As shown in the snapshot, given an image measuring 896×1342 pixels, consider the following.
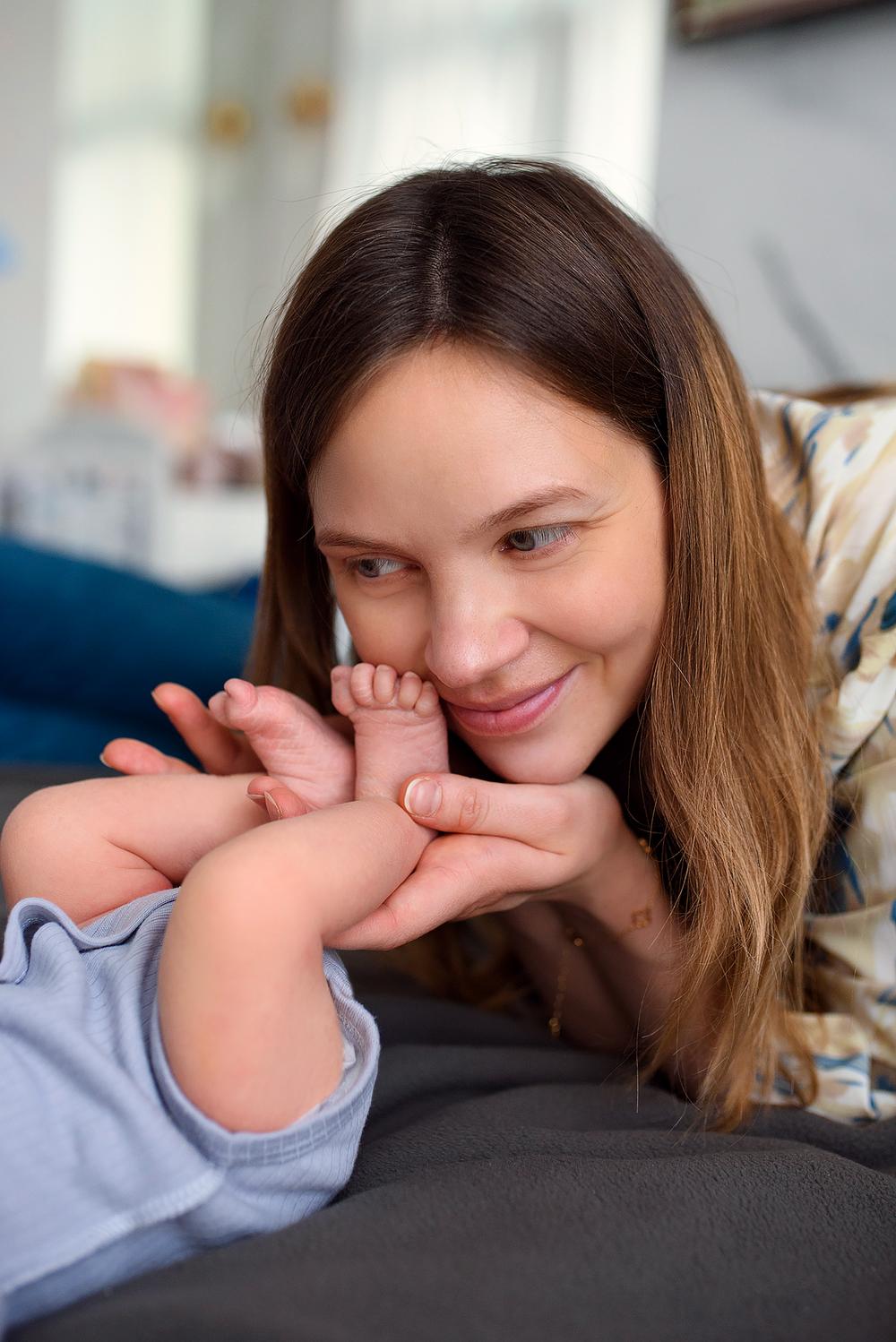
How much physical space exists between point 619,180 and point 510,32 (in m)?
1.05

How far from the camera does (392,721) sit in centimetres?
96

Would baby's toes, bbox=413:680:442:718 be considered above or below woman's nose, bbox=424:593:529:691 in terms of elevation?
below

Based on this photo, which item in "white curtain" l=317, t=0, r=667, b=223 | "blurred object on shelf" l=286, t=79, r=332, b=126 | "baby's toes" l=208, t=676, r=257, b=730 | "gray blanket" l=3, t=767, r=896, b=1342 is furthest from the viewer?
"blurred object on shelf" l=286, t=79, r=332, b=126

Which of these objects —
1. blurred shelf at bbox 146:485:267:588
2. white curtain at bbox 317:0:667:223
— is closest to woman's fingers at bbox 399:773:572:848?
white curtain at bbox 317:0:667:223

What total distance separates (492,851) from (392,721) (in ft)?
0.44

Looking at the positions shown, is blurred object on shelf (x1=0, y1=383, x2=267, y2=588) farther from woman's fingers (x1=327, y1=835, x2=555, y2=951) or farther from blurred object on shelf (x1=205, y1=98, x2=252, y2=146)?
woman's fingers (x1=327, y1=835, x2=555, y2=951)

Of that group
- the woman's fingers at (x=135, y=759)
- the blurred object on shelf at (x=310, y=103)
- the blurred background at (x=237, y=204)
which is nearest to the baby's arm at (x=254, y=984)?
the woman's fingers at (x=135, y=759)

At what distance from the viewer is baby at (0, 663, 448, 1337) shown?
63cm

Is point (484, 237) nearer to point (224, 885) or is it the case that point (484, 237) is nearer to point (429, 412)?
point (429, 412)

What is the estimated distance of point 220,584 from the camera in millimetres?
2922

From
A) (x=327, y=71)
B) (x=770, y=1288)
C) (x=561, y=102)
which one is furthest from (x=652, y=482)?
(x=327, y=71)

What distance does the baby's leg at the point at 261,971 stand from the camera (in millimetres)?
658

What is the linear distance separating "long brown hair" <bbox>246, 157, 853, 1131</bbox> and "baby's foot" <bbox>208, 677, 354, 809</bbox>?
0.20 metres

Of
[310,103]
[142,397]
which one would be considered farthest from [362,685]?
[310,103]
